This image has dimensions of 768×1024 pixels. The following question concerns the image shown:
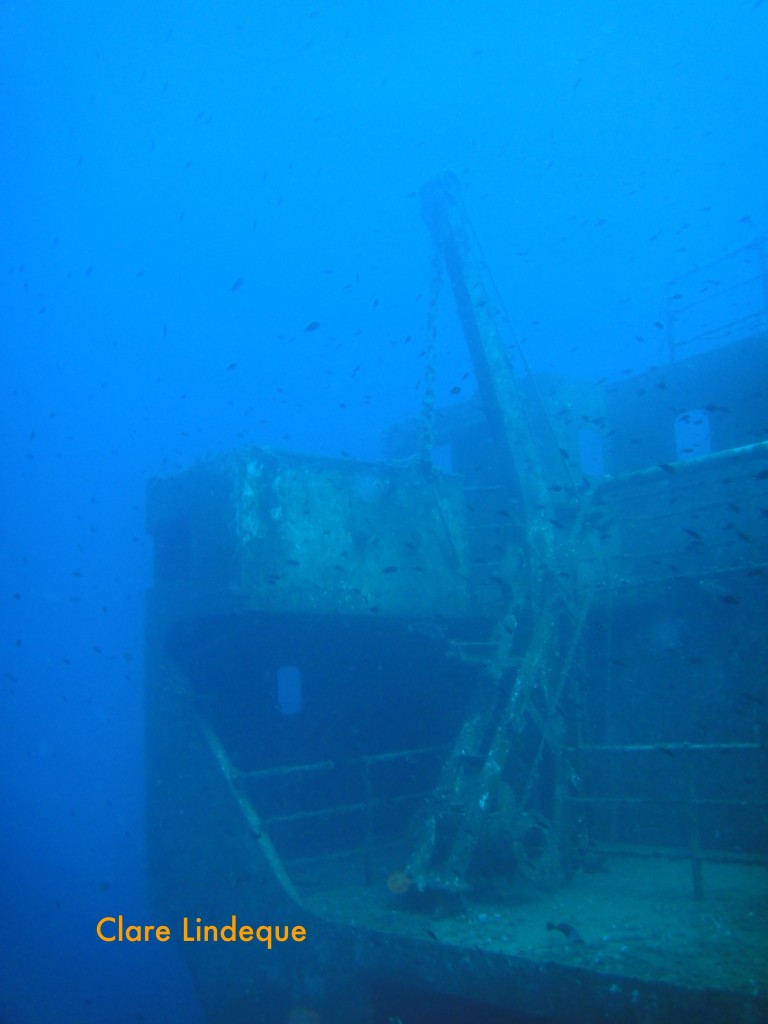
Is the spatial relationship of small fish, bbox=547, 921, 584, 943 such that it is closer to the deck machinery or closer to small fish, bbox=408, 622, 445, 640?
the deck machinery

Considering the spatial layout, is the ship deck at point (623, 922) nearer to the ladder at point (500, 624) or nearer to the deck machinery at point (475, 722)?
the deck machinery at point (475, 722)

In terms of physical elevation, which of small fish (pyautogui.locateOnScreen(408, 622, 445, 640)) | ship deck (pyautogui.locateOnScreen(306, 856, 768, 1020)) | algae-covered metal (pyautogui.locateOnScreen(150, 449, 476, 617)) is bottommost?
ship deck (pyautogui.locateOnScreen(306, 856, 768, 1020))

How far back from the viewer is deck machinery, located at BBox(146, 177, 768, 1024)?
586cm

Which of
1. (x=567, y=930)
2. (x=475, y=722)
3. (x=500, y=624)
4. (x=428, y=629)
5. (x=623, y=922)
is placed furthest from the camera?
(x=428, y=629)

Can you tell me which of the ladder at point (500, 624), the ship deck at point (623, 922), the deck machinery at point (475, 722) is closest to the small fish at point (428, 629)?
the deck machinery at point (475, 722)

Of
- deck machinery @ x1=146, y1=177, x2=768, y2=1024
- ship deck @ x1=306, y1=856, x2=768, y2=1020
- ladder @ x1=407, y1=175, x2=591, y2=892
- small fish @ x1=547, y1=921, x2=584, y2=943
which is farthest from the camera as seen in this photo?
ladder @ x1=407, y1=175, x2=591, y2=892

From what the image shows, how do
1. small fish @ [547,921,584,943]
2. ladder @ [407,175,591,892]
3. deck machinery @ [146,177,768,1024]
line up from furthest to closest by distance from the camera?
ladder @ [407,175,591,892], deck machinery @ [146,177,768,1024], small fish @ [547,921,584,943]

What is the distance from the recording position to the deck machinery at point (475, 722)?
19.2 ft

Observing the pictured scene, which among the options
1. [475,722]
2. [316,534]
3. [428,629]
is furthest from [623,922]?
[316,534]

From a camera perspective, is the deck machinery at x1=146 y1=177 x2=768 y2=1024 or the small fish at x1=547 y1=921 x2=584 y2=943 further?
the deck machinery at x1=146 y1=177 x2=768 y2=1024

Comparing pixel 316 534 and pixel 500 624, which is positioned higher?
pixel 316 534

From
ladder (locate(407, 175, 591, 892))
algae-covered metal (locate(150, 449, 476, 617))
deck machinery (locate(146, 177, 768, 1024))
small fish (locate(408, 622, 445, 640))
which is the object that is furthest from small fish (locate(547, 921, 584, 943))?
small fish (locate(408, 622, 445, 640))

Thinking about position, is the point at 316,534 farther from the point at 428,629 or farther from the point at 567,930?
the point at 567,930

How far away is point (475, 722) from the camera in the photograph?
311 inches
